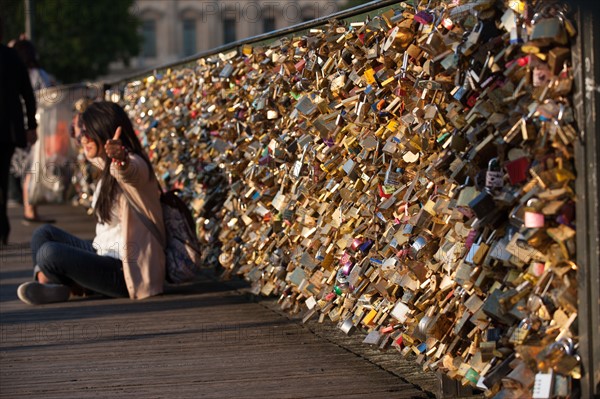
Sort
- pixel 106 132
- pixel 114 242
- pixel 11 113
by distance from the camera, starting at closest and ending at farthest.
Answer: pixel 114 242, pixel 106 132, pixel 11 113

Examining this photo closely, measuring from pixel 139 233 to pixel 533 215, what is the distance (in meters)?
4.32

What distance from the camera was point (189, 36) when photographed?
10119cm

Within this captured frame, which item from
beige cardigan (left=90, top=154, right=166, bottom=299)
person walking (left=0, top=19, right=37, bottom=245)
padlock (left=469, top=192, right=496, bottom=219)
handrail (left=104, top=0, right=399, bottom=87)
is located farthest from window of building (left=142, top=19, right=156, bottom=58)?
padlock (left=469, top=192, right=496, bottom=219)

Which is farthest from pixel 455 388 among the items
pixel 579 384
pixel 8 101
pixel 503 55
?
pixel 8 101

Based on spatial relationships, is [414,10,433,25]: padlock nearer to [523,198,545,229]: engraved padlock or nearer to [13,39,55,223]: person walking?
[523,198,545,229]: engraved padlock

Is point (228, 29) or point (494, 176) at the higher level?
point (494, 176)

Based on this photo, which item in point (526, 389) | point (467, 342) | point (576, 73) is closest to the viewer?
point (576, 73)

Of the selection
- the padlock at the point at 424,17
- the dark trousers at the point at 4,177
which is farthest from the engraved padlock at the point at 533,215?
the dark trousers at the point at 4,177

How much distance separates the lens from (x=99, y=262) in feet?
25.0

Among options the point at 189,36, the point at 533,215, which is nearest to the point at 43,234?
the point at 533,215

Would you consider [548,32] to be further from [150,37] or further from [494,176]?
[150,37]

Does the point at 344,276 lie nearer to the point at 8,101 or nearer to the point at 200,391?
the point at 200,391

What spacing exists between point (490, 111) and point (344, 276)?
6.15ft

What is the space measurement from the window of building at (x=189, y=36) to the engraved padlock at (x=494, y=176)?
97.9 m
